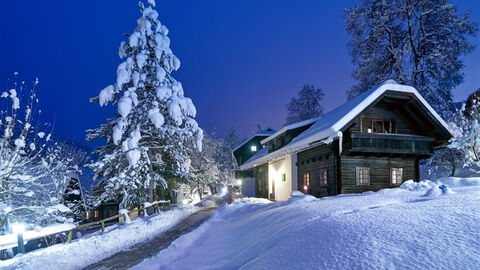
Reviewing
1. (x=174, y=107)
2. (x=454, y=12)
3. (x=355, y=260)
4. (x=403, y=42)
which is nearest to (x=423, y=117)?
(x=403, y=42)

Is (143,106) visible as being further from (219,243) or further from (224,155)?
(224,155)

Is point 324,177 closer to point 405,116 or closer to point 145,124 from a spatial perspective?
point 405,116

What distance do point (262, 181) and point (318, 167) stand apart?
11.7m

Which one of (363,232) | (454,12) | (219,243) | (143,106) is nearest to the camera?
(363,232)

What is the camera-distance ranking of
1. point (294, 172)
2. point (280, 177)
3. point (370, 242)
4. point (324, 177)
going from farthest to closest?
1. point (280, 177)
2. point (294, 172)
3. point (324, 177)
4. point (370, 242)

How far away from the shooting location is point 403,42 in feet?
87.7

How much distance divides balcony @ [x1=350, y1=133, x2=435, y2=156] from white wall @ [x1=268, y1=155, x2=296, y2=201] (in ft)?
21.9

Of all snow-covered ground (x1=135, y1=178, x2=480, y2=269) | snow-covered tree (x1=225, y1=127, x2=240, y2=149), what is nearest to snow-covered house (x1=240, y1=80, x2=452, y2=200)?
snow-covered ground (x1=135, y1=178, x2=480, y2=269)

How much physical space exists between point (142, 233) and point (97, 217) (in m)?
31.0

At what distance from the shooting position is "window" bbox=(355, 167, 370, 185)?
17.4 meters

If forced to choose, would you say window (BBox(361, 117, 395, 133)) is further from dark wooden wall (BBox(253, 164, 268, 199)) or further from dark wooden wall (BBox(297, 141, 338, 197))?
dark wooden wall (BBox(253, 164, 268, 199))

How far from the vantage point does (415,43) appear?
27062 millimetres

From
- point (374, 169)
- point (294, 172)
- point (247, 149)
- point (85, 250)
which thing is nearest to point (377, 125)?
point (374, 169)

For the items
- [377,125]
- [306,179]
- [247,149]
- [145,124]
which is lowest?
[306,179]
